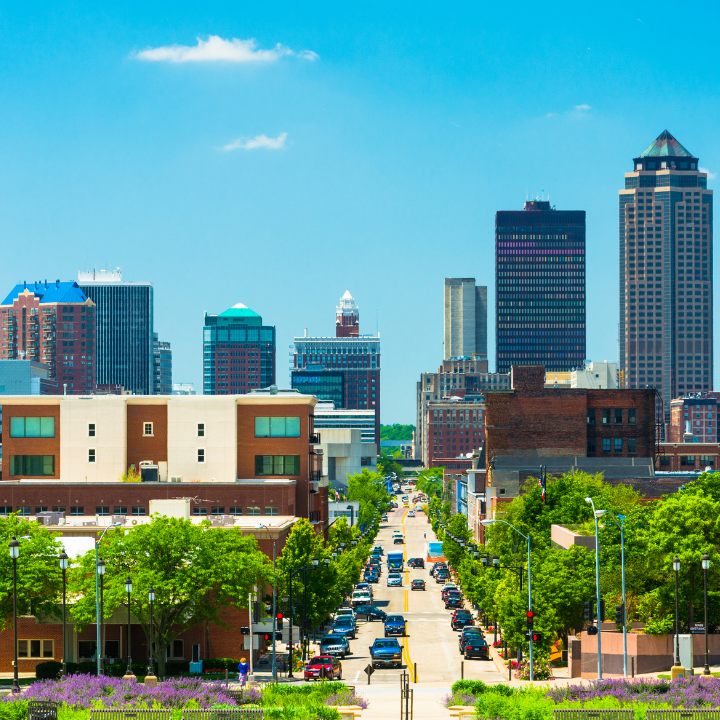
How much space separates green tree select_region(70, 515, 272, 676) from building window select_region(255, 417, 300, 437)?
41.4 meters

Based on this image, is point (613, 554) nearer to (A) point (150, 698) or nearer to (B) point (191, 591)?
(B) point (191, 591)

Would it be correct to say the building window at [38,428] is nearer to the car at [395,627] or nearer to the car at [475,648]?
the car at [395,627]

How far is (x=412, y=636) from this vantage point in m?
94.2

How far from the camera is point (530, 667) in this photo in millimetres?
67062

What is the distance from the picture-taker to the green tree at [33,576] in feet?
223

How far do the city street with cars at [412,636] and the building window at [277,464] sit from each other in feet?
44.8

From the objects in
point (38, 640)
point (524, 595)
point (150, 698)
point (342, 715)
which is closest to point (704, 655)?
point (524, 595)

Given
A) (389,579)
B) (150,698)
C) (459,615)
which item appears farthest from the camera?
(389,579)

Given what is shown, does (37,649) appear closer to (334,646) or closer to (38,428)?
(334,646)

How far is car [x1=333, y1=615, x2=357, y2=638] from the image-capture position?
93.9 meters

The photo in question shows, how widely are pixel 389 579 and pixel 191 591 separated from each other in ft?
248

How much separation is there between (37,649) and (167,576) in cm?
Result: 1134

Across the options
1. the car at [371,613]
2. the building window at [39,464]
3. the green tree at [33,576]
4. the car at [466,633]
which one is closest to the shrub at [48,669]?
the green tree at [33,576]

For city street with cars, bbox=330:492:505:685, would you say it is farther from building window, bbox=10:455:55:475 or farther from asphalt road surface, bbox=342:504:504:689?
building window, bbox=10:455:55:475
